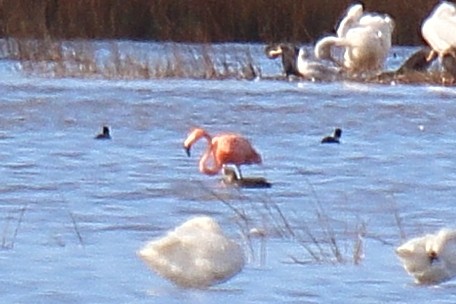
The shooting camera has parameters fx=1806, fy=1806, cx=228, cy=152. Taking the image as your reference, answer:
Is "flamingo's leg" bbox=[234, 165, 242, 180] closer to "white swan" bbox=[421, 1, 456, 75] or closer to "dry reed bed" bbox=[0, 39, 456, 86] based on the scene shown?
"dry reed bed" bbox=[0, 39, 456, 86]

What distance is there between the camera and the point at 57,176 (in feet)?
34.0

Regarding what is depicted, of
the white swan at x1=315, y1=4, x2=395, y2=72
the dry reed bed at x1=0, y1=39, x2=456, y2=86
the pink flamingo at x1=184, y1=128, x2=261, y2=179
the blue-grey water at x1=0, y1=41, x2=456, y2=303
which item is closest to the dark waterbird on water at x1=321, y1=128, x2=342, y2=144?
the blue-grey water at x1=0, y1=41, x2=456, y2=303

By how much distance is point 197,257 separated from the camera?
645 centimetres

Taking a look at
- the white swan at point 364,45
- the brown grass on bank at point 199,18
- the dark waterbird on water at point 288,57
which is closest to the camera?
the dark waterbird on water at point 288,57

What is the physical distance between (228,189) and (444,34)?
11.1 meters

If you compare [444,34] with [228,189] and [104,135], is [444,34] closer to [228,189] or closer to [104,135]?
[104,135]

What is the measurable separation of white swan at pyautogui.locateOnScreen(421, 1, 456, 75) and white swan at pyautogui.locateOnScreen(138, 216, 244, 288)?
1357cm

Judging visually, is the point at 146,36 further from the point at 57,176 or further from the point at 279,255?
the point at 279,255

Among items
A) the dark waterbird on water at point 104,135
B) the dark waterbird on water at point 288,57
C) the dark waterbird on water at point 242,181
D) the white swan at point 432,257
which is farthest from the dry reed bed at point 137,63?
the white swan at point 432,257

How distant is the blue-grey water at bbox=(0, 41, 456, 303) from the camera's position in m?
6.65

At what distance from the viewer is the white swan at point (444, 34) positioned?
20.4 metres

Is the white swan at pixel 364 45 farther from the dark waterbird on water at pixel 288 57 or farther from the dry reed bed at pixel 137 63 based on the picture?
the dry reed bed at pixel 137 63

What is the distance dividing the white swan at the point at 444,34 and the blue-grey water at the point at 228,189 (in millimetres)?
2240

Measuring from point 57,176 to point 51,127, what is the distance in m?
3.65
